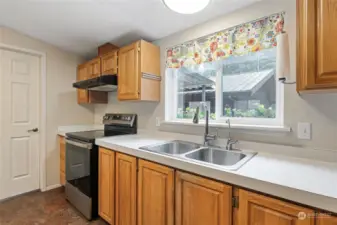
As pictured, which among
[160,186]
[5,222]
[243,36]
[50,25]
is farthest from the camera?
[50,25]

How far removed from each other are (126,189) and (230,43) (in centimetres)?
164

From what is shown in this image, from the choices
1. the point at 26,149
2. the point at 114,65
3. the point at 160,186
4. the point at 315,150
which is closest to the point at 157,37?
the point at 114,65

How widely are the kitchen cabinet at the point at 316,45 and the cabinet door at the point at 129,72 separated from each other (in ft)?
5.02

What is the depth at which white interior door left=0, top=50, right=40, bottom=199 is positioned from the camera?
254 cm

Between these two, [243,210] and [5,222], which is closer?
[243,210]

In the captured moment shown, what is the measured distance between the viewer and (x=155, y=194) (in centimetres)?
147

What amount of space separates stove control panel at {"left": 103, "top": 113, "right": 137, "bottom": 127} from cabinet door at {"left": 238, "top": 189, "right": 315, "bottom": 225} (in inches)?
73.5

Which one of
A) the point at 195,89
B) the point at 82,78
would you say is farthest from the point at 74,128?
the point at 195,89

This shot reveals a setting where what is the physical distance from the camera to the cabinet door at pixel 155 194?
1.37 metres

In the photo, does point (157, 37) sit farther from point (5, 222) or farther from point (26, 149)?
point (5, 222)

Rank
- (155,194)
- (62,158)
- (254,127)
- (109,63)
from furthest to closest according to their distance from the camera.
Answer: (62,158) → (109,63) → (254,127) → (155,194)

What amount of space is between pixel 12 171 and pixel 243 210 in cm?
305

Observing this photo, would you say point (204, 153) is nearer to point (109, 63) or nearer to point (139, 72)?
point (139, 72)

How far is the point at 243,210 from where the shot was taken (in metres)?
1.01
